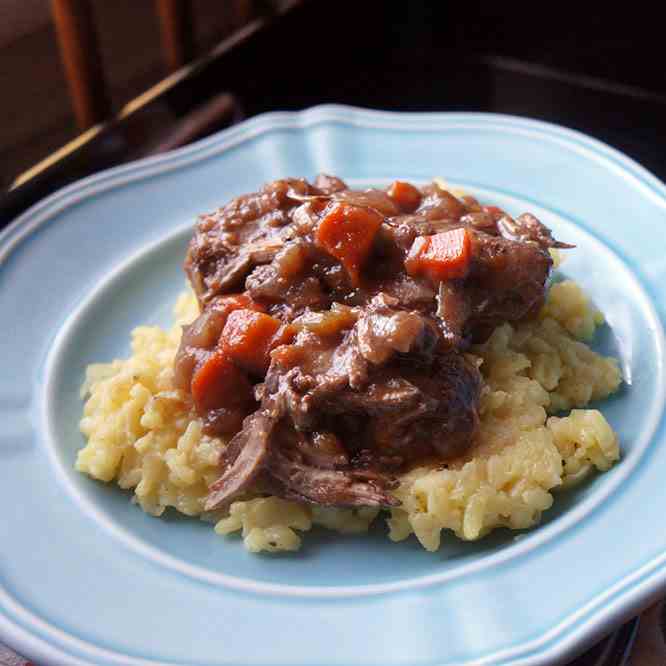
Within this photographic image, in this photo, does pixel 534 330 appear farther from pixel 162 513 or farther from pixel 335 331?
pixel 162 513

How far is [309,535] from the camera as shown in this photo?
3783 mm

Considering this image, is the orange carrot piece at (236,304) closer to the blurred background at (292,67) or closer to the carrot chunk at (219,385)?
the carrot chunk at (219,385)

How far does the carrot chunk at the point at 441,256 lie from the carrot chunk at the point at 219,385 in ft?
2.77

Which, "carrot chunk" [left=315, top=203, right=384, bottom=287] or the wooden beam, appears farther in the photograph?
the wooden beam

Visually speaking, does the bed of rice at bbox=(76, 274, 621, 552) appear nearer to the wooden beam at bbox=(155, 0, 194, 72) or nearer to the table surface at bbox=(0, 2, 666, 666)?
the table surface at bbox=(0, 2, 666, 666)

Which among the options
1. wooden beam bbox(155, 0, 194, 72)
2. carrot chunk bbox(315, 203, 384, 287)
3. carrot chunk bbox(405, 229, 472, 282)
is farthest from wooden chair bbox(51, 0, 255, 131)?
carrot chunk bbox(405, 229, 472, 282)

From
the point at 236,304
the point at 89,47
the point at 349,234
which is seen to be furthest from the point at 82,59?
the point at 349,234

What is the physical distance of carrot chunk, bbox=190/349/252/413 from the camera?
388 cm

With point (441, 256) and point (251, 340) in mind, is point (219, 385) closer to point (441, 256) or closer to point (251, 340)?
point (251, 340)

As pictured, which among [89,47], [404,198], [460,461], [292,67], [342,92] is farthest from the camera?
[292,67]

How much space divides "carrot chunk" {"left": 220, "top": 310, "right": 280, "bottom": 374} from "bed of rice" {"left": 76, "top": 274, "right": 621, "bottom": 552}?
35 centimetres

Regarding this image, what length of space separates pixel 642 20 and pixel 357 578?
19.0ft

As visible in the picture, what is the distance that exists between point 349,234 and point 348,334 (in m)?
0.43

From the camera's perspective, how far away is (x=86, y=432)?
4.21 meters
